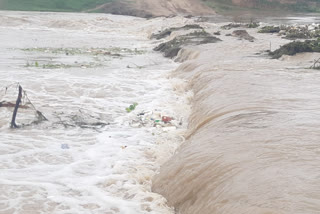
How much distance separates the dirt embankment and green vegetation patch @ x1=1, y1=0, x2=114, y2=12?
2.74 meters

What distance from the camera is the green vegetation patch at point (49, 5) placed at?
5075 cm

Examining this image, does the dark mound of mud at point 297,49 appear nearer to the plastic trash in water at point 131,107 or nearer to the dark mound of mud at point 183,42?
the plastic trash in water at point 131,107

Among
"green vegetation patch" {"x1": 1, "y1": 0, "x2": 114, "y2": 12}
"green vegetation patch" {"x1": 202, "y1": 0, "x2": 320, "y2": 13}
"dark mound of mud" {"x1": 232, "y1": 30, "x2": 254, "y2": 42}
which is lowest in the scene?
"green vegetation patch" {"x1": 1, "y1": 0, "x2": 114, "y2": 12}

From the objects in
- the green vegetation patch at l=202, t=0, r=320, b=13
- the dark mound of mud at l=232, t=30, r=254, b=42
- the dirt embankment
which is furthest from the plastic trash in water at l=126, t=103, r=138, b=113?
the green vegetation patch at l=202, t=0, r=320, b=13

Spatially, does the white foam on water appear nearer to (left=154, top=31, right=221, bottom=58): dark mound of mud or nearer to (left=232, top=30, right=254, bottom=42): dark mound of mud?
(left=154, top=31, right=221, bottom=58): dark mound of mud

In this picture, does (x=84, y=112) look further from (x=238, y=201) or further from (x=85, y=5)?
(x=85, y=5)

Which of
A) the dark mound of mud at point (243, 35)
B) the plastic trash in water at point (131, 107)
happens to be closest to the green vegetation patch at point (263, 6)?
the dark mound of mud at point (243, 35)

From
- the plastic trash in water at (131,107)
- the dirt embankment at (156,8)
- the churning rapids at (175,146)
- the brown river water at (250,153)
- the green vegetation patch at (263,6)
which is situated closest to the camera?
the brown river water at (250,153)

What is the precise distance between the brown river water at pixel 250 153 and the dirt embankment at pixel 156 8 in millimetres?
42718

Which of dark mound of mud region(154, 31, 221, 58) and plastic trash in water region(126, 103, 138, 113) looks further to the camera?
dark mound of mud region(154, 31, 221, 58)

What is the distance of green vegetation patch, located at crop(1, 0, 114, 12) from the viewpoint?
167 feet

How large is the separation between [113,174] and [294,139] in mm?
2064

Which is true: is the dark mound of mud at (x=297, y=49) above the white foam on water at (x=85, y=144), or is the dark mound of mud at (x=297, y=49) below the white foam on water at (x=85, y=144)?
above

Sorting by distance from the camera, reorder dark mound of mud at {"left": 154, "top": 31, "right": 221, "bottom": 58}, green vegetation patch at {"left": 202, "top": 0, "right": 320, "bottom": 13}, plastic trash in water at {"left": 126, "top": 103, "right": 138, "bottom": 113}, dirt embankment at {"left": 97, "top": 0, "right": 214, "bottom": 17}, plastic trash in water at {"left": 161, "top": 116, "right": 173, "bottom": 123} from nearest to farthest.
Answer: plastic trash in water at {"left": 161, "top": 116, "right": 173, "bottom": 123} < plastic trash in water at {"left": 126, "top": 103, "right": 138, "bottom": 113} < dark mound of mud at {"left": 154, "top": 31, "right": 221, "bottom": 58} < dirt embankment at {"left": 97, "top": 0, "right": 214, "bottom": 17} < green vegetation patch at {"left": 202, "top": 0, "right": 320, "bottom": 13}
